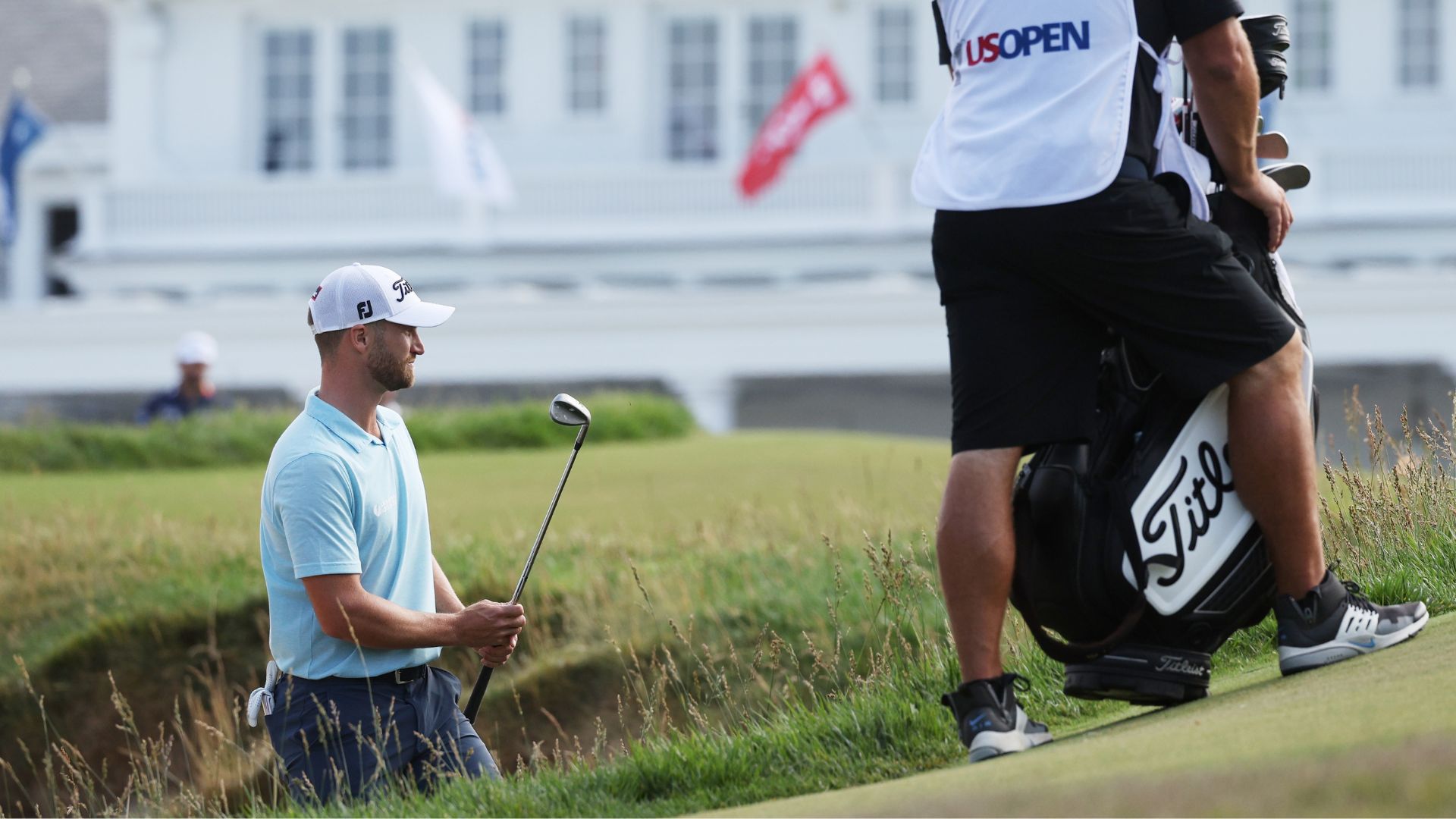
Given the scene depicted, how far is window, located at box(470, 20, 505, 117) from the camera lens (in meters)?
26.3

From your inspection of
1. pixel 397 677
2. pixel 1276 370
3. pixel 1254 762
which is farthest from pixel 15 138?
pixel 1254 762

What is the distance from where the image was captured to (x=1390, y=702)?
3.84m

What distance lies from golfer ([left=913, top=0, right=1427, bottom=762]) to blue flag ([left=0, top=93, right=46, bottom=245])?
2305cm

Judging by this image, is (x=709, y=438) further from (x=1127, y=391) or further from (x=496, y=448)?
(x=1127, y=391)

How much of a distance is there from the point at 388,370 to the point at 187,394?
1218cm

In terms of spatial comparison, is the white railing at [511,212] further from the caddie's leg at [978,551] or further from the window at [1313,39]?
the caddie's leg at [978,551]

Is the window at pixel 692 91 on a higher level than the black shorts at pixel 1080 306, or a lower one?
higher

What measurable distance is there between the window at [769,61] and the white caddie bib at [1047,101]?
21765 mm

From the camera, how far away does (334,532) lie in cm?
517

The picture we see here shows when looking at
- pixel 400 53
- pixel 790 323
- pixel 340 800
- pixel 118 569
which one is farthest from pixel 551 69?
pixel 340 800

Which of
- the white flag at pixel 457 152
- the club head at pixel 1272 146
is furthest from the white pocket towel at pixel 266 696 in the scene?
the white flag at pixel 457 152

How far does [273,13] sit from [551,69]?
162 inches

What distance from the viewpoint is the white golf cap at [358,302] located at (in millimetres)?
5547

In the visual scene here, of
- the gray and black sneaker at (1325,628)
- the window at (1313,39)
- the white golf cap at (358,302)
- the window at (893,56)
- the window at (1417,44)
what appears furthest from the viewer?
the window at (893,56)
